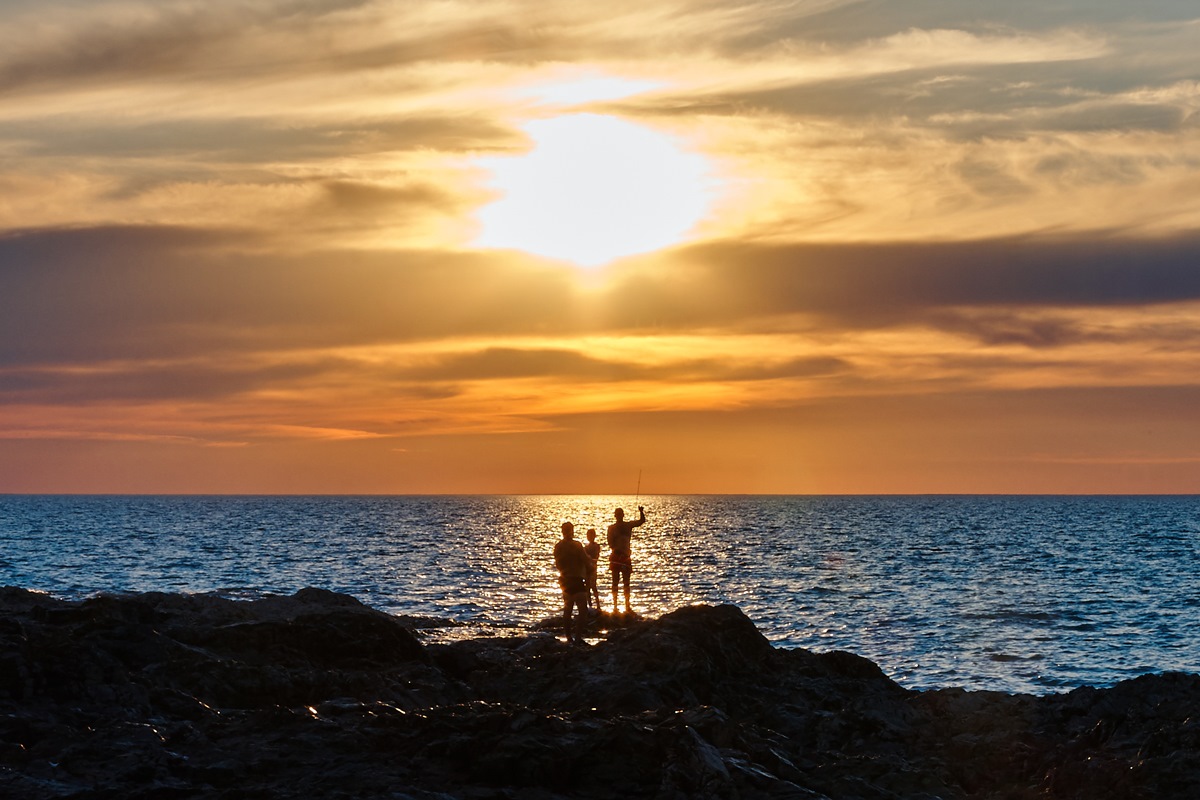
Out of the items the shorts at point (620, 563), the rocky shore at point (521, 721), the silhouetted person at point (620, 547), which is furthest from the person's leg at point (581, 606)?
the rocky shore at point (521, 721)

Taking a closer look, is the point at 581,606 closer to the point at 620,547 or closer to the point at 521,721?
the point at 620,547

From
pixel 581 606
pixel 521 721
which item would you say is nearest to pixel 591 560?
pixel 581 606

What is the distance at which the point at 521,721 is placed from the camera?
12.4 m

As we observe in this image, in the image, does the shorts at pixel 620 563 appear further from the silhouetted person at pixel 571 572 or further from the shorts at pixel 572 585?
the shorts at pixel 572 585

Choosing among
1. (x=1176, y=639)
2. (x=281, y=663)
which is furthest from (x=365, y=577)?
(x=281, y=663)

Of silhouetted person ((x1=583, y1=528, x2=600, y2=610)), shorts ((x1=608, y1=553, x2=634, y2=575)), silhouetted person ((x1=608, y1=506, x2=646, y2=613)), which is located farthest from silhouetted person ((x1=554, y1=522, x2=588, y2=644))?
shorts ((x1=608, y1=553, x2=634, y2=575))

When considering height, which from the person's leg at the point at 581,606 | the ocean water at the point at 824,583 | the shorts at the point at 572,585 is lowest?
the ocean water at the point at 824,583

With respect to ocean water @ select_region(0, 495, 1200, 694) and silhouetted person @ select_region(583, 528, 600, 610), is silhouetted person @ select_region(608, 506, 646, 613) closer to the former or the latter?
silhouetted person @ select_region(583, 528, 600, 610)

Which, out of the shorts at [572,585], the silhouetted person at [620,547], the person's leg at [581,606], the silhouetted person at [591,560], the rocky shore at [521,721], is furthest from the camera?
the silhouetted person at [620,547]

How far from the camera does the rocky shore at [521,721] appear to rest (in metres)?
11.3

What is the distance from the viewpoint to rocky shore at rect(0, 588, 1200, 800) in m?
11.3

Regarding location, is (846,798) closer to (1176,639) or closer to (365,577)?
(1176,639)

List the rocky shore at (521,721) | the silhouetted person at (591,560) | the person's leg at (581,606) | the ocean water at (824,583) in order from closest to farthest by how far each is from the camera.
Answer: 1. the rocky shore at (521,721)
2. the person's leg at (581,606)
3. the silhouetted person at (591,560)
4. the ocean water at (824,583)

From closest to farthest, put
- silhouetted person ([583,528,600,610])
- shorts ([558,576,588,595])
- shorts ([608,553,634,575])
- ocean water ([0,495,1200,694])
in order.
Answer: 1. shorts ([558,576,588,595])
2. silhouetted person ([583,528,600,610])
3. shorts ([608,553,634,575])
4. ocean water ([0,495,1200,694])
